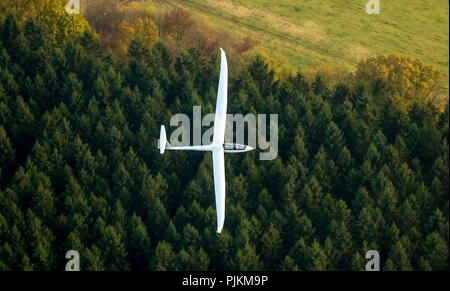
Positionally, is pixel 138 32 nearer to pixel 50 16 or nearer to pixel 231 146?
pixel 50 16

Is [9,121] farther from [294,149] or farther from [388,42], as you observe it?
[388,42]

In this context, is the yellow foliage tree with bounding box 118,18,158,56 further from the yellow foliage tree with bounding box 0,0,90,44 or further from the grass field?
the grass field

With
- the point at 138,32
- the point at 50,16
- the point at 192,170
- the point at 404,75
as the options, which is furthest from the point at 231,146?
the point at 138,32

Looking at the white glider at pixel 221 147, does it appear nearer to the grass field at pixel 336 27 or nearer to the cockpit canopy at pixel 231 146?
the cockpit canopy at pixel 231 146

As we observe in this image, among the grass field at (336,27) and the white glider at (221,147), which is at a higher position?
the white glider at (221,147)

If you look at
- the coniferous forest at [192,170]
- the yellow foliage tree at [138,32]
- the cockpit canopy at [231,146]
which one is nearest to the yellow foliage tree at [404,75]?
the coniferous forest at [192,170]
